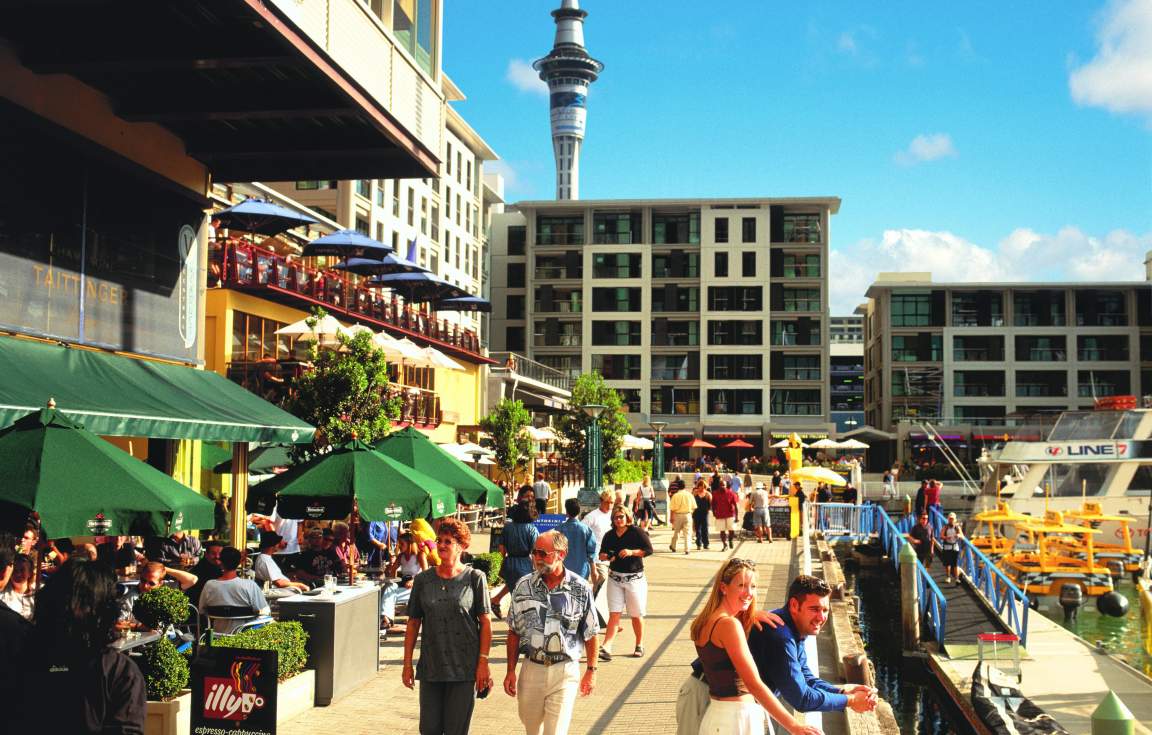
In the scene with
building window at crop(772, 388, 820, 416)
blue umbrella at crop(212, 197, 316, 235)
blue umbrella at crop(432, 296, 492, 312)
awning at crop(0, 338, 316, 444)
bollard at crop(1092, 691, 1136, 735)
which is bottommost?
bollard at crop(1092, 691, 1136, 735)

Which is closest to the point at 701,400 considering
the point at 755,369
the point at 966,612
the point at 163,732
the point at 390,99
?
the point at 755,369

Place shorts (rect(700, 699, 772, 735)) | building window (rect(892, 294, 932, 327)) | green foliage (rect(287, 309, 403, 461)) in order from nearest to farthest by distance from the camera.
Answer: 1. shorts (rect(700, 699, 772, 735))
2. green foliage (rect(287, 309, 403, 461))
3. building window (rect(892, 294, 932, 327))

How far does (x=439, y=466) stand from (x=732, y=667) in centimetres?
1089

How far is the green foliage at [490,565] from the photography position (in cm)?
1538

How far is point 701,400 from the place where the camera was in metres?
83.9

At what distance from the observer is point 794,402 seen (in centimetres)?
8331

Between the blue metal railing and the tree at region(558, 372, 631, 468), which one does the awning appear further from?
the tree at region(558, 372, 631, 468)

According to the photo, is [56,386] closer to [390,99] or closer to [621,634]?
[390,99]

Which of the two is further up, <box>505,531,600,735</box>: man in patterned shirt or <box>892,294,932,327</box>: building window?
<box>892,294,932,327</box>: building window

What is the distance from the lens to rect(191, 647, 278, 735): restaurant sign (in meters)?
6.73

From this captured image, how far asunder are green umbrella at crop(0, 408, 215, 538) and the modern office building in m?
78.5

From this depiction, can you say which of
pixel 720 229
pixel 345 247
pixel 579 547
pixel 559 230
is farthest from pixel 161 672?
pixel 559 230

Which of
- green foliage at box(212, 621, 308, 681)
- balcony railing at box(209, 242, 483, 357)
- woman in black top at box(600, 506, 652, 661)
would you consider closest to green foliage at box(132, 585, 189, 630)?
green foliage at box(212, 621, 308, 681)

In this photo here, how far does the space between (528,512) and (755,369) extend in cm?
7165
